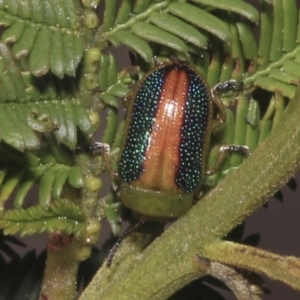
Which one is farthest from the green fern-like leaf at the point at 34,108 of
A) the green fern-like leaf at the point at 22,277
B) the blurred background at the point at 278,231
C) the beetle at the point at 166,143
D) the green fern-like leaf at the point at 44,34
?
the blurred background at the point at 278,231

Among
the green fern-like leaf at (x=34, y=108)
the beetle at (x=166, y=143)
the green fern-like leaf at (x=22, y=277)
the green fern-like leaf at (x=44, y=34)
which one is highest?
the green fern-like leaf at (x=44, y=34)

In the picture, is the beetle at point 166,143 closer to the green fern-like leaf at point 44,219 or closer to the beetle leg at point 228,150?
the beetle leg at point 228,150

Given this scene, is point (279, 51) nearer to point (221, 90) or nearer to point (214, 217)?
point (221, 90)

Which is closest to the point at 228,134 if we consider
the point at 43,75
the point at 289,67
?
the point at 289,67

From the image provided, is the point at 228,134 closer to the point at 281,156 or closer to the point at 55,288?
the point at 281,156

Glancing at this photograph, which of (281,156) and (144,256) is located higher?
(281,156)
